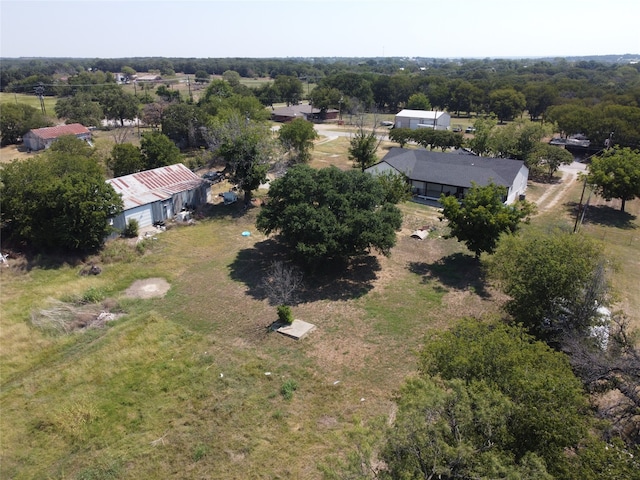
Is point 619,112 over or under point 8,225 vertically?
over

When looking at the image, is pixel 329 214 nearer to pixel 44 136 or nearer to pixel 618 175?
pixel 618 175

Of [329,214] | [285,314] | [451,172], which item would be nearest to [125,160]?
[329,214]

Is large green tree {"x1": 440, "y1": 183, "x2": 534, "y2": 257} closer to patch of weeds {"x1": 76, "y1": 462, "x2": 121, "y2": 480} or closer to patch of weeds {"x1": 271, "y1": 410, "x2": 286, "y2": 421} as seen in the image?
patch of weeds {"x1": 271, "y1": 410, "x2": 286, "y2": 421}

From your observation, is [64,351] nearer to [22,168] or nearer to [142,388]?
[142,388]

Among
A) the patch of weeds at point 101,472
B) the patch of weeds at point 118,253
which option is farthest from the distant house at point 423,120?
the patch of weeds at point 101,472

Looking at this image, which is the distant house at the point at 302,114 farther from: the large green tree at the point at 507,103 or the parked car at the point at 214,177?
the parked car at the point at 214,177

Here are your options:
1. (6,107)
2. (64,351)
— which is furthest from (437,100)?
(64,351)
